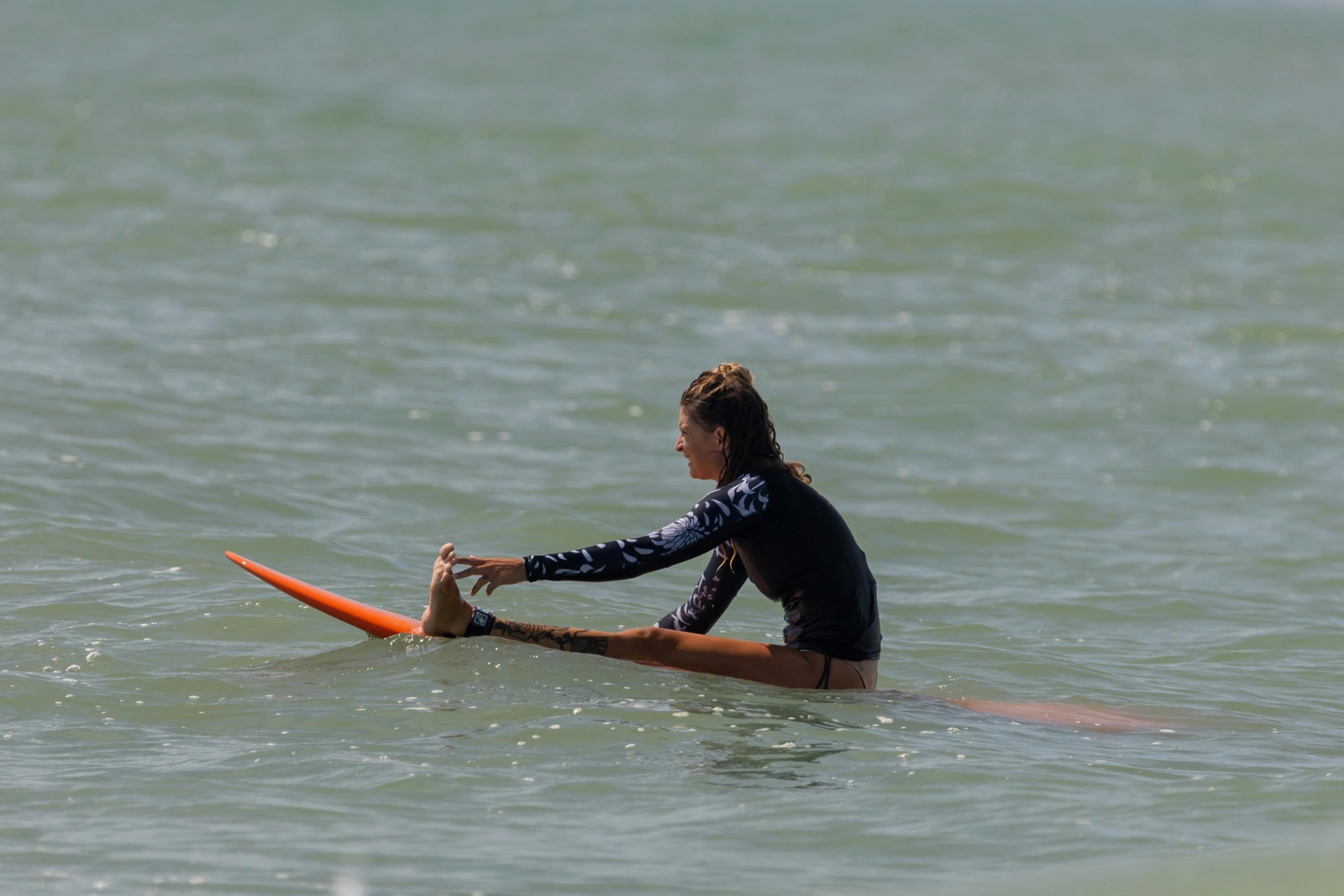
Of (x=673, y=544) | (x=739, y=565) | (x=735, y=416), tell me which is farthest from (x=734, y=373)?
(x=739, y=565)

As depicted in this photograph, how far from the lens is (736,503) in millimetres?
5824

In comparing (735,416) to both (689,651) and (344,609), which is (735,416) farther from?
(344,609)

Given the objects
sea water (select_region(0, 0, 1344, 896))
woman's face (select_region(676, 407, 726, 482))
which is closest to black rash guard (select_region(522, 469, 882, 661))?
woman's face (select_region(676, 407, 726, 482))

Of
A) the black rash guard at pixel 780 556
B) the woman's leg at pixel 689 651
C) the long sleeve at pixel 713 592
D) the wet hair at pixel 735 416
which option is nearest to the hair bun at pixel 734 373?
A: the wet hair at pixel 735 416

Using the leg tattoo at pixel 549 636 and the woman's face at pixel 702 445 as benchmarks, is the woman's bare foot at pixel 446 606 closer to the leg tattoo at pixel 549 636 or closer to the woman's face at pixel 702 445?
the leg tattoo at pixel 549 636

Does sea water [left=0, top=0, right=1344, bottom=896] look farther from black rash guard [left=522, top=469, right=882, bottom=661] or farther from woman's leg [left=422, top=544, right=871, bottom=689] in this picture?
black rash guard [left=522, top=469, right=882, bottom=661]

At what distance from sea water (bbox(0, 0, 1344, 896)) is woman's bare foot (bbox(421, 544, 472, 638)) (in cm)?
15

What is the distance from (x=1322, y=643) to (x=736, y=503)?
12.8 feet

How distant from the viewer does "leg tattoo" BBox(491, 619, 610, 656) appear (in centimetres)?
620

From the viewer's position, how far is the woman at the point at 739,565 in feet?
19.2

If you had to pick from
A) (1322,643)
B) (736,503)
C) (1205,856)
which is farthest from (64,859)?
(1322,643)

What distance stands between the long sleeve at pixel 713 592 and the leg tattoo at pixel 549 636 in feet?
1.05

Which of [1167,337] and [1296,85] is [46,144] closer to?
[1167,337]

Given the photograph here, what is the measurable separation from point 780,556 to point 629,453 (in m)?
5.47
